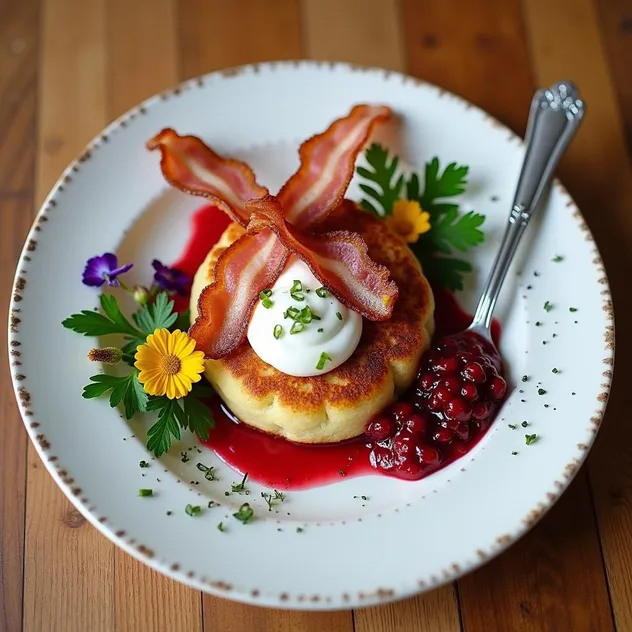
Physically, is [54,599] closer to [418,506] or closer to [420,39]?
[418,506]

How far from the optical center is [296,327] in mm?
2793

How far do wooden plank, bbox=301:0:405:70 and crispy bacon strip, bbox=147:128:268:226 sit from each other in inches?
40.8

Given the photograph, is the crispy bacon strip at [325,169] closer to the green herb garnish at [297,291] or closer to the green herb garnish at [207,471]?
the green herb garnish at [297,291]

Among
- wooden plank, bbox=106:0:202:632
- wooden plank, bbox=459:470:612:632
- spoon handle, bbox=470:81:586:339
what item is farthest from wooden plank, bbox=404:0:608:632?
wooden plank, bbox=106:0:202:632

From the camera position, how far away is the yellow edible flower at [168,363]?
283 cm

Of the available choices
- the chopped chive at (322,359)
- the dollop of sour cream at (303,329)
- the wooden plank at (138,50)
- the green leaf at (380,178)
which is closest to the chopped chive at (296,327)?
the dollop of sour cream at (303,329)

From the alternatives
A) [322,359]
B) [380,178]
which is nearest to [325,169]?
[380,178]

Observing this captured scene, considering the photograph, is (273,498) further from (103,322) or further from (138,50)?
(138,50)

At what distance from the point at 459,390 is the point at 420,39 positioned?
6.66 ft

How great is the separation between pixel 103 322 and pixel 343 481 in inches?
40.6

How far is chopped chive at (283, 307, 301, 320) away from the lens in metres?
2.80

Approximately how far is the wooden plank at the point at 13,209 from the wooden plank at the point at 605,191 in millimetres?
2058

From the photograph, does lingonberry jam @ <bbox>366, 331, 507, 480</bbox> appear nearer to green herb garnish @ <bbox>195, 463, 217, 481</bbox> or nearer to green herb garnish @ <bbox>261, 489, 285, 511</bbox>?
green herb garnish @ <bbox>261, 489, 285, 511</bbox>

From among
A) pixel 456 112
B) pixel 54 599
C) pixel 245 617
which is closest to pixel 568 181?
pixel 456 112
